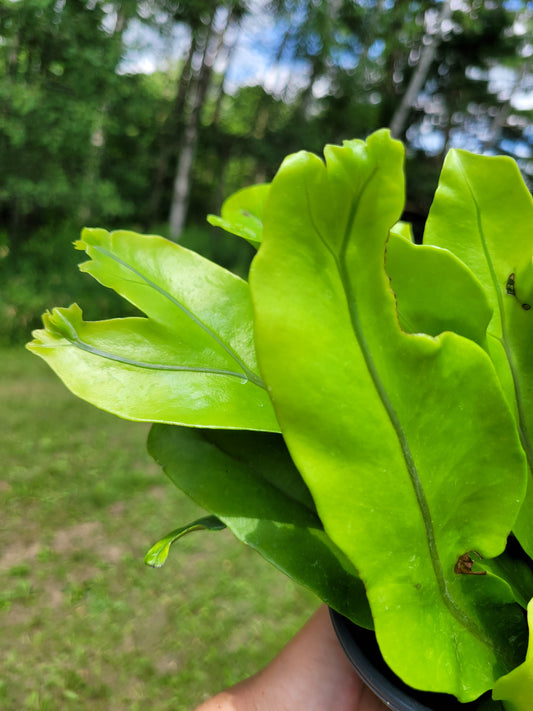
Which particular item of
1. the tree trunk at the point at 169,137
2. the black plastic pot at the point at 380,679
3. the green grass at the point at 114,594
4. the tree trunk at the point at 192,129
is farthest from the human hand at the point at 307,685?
the tree trunk at the point at 169,137

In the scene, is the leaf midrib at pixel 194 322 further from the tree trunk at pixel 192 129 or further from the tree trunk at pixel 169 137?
the tree trunk at pixel 169 137

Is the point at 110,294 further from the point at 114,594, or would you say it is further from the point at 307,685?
the point at 307,685

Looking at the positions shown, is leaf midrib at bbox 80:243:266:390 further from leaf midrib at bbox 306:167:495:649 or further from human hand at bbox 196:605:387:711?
human hand at bbox 196:605:387:711

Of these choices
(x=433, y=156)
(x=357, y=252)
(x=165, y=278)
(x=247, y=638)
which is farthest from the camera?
(x=433, y=156)

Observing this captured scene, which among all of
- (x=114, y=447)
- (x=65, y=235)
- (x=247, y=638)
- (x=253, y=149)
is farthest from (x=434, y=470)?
(x=253, y=149)

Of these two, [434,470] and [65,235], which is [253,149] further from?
[434,470]

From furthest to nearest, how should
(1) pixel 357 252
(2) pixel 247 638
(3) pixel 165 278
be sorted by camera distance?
(2) pixel 247 638
(3) pixel 165 278
(1) pixel 357 252

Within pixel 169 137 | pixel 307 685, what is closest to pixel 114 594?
pixel 307 685

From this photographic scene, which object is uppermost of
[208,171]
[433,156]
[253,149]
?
[433,156]
